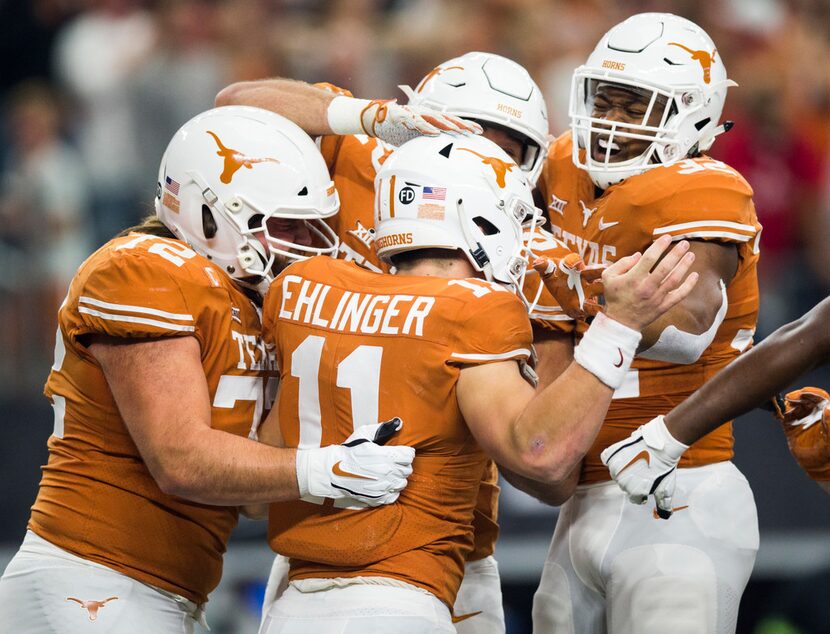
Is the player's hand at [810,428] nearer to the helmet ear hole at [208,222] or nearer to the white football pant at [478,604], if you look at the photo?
the white football pant at [478,604]

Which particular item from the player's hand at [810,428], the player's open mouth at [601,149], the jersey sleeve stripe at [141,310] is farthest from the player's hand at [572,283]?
the jersey sleeve stripe at [141,310]

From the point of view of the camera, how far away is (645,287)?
2.62 metres

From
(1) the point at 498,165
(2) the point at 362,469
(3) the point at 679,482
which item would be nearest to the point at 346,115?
(1) the point at 498,165

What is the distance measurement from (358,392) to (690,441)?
33.6 inches

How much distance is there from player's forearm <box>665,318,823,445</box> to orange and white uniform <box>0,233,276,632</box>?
1075 millimetres

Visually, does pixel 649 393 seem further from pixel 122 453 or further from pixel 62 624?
pixel 62 624

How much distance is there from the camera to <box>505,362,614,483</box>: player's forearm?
257 cm

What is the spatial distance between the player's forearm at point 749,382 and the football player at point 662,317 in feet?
0.51

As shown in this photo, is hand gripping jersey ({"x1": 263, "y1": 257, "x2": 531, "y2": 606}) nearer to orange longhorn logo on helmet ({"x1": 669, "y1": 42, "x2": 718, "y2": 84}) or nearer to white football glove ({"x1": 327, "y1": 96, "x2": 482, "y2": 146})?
white football glove ({"x1": 327, "y1": 96, "x2": 482, "y2": 146})

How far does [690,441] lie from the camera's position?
9.94ft

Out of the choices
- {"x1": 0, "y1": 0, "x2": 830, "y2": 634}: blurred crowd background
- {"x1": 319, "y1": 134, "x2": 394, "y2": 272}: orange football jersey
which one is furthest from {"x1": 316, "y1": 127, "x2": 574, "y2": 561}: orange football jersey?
{"x1": 0, "y1": 0, "x2": 830, "y2": 634}: blurred crowd background


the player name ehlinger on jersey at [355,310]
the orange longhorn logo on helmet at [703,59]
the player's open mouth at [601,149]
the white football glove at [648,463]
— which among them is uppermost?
the orange longhorn logo on helmet at [703,59]

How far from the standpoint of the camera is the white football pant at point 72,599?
2.96 meters

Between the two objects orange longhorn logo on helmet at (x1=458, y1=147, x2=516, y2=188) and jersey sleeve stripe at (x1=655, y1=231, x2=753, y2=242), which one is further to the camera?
jersey sleeve stripe at (x1=655, y1=231, x2=753, y2=242)
